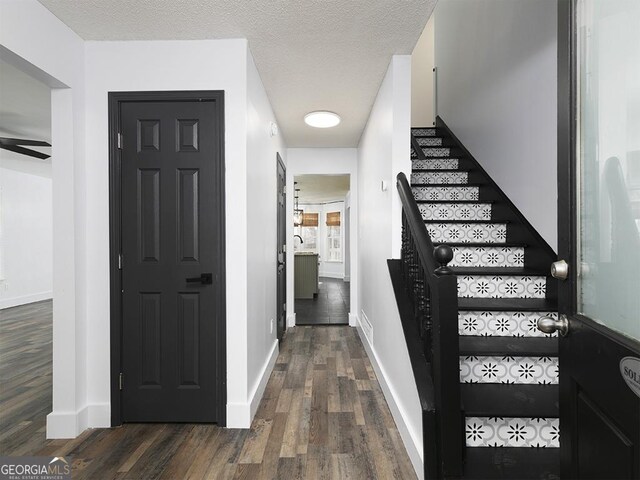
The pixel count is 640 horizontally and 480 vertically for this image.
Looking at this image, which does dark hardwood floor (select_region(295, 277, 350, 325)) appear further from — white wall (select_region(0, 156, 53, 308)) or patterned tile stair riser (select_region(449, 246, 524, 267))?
white wall (select_region(0, 156, 53, 308))

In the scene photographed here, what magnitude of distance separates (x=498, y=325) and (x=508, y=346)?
0.70 feet

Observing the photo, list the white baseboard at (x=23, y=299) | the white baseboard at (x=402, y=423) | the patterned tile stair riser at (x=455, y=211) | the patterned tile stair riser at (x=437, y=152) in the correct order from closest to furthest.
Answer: the white baseboard at (x=402, y=423) → the patterned tile stair riser at (x=455, y=211) → the patterned tile stair riser at (x=437, y=152) → the white baseboard at (x=23, y=299)

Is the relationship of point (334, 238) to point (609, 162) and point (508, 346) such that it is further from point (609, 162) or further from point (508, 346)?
point (609, 162)

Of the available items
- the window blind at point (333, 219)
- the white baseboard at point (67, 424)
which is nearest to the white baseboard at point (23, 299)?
the white baseboard at point (67, 424)

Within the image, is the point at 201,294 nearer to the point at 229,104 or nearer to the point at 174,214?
the point at 174,214

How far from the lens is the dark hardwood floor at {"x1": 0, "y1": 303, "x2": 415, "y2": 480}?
192 centimetres

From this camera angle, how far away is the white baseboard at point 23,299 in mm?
6414

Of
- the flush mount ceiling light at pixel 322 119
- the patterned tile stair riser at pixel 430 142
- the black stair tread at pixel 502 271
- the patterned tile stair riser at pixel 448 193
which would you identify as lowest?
the black stair tread at pixel 502 271

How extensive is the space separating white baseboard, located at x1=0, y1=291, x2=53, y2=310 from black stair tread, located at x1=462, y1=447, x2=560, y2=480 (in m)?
8.00

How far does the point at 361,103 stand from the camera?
3.56m

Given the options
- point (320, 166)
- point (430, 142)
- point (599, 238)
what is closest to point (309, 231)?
point (320, 166)

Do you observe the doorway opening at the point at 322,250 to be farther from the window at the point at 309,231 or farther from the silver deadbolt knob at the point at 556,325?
the silver deadbolt knob at the point at 556,325

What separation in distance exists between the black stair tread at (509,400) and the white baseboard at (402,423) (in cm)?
37

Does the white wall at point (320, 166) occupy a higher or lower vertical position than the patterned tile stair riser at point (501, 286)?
higher
